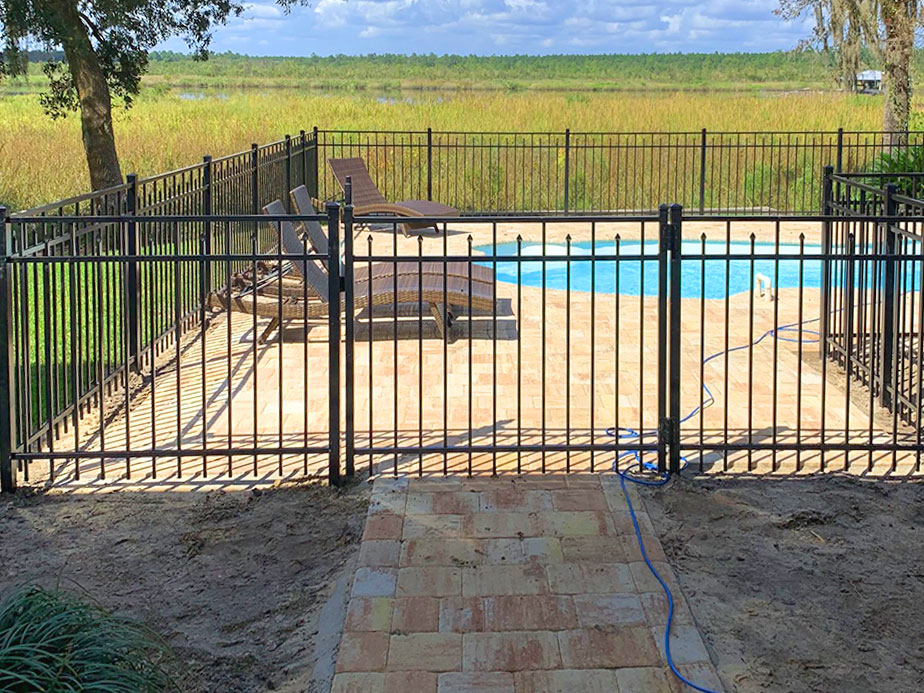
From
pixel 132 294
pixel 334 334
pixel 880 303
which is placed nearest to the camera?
pixel 334 334

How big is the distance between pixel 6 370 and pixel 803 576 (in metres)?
3.70

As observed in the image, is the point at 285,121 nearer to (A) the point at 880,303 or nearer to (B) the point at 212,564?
(A) the point at 880,303

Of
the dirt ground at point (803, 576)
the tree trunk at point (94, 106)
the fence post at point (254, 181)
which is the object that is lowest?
the dirt ground at point (803, 576)

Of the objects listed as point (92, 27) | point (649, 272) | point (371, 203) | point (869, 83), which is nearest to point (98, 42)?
point (92, 27)

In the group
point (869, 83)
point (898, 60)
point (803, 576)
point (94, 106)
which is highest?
point (869, 83)

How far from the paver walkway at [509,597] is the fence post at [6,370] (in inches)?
70.2

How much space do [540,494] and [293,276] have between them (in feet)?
17.6

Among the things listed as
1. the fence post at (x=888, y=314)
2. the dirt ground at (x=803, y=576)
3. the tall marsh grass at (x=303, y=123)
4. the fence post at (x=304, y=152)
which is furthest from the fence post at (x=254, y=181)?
the tall marsh grass at (x=303, y=123)

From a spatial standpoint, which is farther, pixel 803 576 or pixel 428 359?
pixel 428 359

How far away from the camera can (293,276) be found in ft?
34.3

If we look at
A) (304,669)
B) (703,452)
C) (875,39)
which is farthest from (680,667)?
(875,39)

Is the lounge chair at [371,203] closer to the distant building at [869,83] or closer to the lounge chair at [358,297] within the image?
the lounge chair at [358,297]

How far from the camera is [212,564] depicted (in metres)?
4.93

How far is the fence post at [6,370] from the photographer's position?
221 inches
